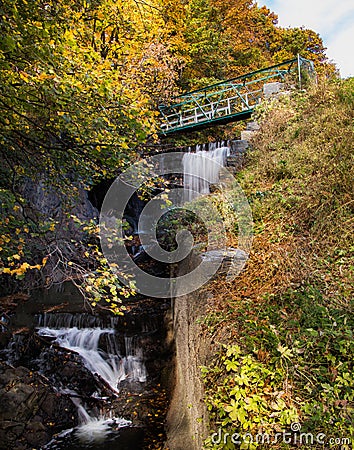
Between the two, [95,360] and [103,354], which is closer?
[95,360]

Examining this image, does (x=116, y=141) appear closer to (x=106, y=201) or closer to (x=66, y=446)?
(x=66, y=446)

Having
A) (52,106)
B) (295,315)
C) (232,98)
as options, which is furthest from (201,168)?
(295,315)

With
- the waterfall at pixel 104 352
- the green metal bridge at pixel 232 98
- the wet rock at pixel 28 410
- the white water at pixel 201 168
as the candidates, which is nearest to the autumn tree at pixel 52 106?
the wet rock at pixel 28 410

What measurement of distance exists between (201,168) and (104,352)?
21.8 ft

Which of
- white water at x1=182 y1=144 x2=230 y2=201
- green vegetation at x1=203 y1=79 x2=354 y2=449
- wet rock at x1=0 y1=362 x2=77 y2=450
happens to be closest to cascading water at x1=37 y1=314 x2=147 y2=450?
wet rock at x1=0 y1=362 x2=77 y2=450

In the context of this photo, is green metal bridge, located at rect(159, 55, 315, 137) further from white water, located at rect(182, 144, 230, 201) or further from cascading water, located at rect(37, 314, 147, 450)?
cascading water, located at rect(37, 314, 147, 450)

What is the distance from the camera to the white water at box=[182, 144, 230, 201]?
10459 millimetres

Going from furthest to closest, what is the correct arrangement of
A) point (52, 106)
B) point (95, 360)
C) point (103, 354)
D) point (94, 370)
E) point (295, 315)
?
1. point (103, 354)
2. point (95, 360)
3. point (94, 370)
4. point (52, 106)
5. point (295, 315)

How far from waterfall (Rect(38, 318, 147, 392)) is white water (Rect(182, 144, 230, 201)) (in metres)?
5.08

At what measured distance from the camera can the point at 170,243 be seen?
28.2 ft

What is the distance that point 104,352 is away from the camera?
6.43 metres

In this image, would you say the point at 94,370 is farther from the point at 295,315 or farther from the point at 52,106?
the point at 52,106

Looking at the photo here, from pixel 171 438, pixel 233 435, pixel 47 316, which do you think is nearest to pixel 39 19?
pixel 233 435

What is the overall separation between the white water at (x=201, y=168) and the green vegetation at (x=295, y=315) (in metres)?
4.45
